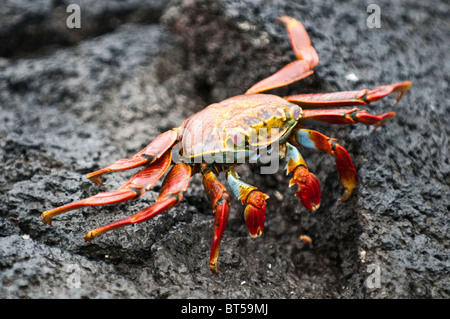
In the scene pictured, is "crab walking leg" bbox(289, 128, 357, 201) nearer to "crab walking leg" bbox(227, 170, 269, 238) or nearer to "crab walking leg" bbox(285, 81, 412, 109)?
"crab walking leg" bbox(285, 81, 412, 109)

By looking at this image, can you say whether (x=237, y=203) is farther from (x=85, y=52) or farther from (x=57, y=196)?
(x=85, y=52)

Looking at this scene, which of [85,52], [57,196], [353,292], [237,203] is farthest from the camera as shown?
[85,52]

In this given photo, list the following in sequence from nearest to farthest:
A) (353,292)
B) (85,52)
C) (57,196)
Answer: (353,292) < (57,196) < (85,52)

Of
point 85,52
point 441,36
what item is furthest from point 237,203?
point 441,36

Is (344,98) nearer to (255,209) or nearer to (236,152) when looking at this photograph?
(236,152)
